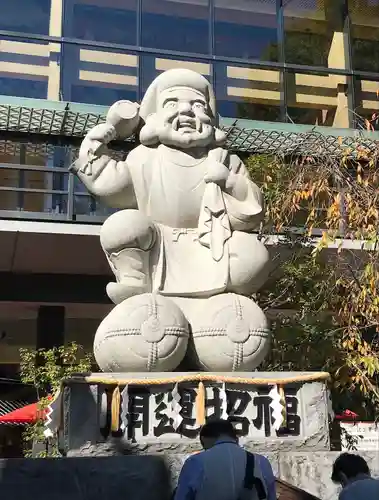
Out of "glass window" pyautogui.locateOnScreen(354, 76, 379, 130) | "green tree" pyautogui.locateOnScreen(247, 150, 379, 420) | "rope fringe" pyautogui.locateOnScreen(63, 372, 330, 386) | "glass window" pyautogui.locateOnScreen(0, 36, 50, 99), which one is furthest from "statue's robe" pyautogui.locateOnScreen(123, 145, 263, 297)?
"glass window" pyautogui.locateOnScreen(354, 76, 379, 130)

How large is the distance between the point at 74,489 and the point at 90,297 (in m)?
9.11

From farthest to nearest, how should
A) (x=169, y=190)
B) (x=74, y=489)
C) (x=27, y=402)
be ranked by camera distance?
(x=27, y=402) → (x=169, y=190) → (x=74, y=489)

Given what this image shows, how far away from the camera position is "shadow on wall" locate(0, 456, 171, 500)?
9.98 ft

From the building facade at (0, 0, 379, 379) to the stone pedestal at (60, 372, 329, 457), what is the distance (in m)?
7.07

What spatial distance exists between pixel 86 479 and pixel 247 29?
37.0 feet

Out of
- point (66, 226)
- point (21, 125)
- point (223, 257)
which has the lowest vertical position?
point (223, 257)

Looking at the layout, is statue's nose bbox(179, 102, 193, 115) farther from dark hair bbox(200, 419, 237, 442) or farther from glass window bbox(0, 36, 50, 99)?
glass window bbox(0, 36, 50, 99)

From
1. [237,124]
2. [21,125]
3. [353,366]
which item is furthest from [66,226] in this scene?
[353,366]

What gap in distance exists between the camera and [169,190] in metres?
4.30

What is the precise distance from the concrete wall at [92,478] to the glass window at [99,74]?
9191 mm

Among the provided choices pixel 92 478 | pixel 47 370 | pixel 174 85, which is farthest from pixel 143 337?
pixel 47 370

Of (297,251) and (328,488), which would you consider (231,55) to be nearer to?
(297,251)

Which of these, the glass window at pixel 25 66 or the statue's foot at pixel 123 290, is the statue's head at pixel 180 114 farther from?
the glass window at pixel 25 66

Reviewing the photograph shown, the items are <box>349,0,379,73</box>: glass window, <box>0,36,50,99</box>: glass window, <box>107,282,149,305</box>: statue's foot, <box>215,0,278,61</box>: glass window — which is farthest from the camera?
<box>349,0,379,73</box>: glass window
